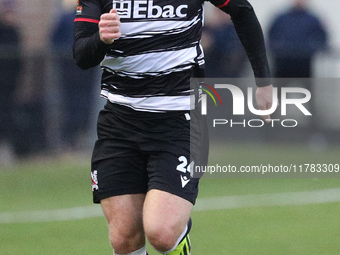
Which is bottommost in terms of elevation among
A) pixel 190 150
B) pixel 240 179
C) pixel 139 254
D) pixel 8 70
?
pixel 240 179

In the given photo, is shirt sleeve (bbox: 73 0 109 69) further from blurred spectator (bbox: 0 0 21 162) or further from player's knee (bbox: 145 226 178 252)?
blurred spectator (bbox: 0 0 21 162)

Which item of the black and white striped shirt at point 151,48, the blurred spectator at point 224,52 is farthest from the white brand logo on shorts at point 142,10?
the blurred spectator at point 224,52

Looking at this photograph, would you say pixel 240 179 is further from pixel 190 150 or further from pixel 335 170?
Answer: pixel 190 150

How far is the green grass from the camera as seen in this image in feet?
18.0

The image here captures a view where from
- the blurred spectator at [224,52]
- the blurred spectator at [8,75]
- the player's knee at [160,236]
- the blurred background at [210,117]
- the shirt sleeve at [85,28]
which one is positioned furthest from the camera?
the blurred spectator at [224,52]

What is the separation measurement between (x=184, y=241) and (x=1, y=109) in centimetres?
512

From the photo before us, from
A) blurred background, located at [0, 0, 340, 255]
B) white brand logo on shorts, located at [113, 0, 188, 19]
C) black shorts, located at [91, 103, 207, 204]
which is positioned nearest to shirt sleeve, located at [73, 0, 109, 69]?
white brand logo on shorts, located at [113, 0, 188, 19]

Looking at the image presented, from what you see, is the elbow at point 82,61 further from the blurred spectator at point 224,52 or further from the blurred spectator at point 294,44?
the blurred spectator at point 294,44

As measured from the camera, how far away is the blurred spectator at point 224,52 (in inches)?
358

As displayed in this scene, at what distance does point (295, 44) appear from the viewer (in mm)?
9219

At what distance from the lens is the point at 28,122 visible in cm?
859

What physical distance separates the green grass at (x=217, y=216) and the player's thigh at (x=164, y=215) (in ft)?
5.04

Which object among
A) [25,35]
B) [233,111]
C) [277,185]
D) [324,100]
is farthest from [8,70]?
[324,100]

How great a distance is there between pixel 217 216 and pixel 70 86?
307 cm
